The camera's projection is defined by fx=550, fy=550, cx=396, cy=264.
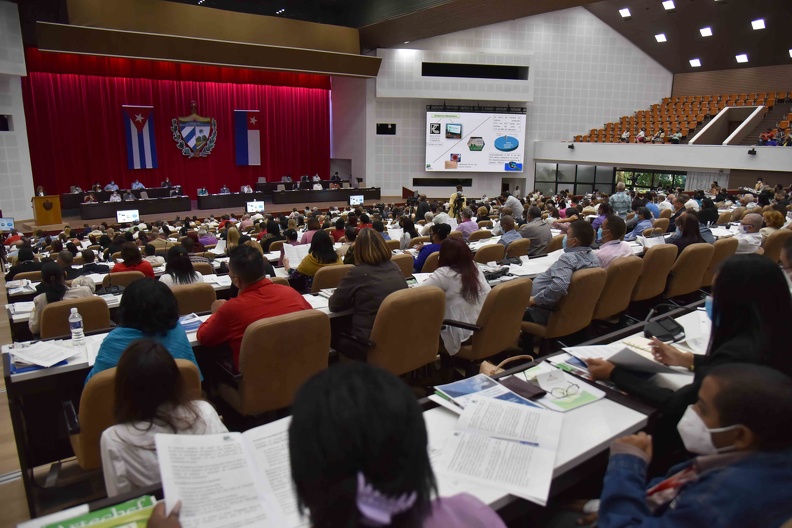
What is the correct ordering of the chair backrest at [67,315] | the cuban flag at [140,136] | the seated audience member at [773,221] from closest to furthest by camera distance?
the chair backrest at [67,315] → the seated audience member at [773,221] → the cuban flag at [140,136]

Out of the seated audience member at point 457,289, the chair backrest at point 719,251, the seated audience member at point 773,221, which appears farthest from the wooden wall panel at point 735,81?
the seated audience member at point 457,289

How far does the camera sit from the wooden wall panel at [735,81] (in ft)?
61.1

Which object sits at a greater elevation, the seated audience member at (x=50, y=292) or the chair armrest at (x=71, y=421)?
the seated audience member at (x=50, y=292)

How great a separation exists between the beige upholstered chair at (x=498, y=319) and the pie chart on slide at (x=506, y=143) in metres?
16.8

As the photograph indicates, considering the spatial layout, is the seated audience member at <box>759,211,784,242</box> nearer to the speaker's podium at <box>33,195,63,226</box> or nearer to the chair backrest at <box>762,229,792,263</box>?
the chair backrest at <box>762,229,792,263</box>

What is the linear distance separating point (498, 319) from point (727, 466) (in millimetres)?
2223

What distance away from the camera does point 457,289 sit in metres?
3.73

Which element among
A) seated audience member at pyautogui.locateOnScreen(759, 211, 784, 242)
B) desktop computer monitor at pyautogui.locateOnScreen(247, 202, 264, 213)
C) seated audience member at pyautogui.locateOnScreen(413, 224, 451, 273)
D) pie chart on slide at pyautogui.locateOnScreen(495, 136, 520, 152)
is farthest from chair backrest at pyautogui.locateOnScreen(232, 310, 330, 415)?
pie chart on slide at pyautogui.locateOnScreen(495, 136, 520, 152)

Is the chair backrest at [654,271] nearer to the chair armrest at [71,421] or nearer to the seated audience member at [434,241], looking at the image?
the seated audience member at [434,241]

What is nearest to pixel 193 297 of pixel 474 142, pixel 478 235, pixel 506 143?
pixel 478 235

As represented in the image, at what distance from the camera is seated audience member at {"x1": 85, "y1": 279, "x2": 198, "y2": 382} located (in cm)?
252

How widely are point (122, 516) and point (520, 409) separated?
4.01ft

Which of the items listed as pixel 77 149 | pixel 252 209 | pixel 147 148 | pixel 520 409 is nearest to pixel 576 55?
pixel 252 209

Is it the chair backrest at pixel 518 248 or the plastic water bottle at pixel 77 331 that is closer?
the plastic water bottle at pixel 77 331
